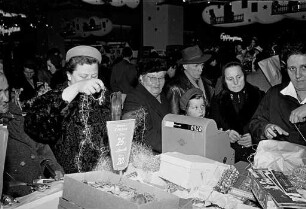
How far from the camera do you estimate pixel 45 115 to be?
5.89 ft

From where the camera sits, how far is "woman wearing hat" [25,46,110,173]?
1.80 meters

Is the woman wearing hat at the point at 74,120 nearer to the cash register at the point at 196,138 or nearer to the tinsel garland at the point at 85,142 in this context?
the tinsel garland at the point at 85,142

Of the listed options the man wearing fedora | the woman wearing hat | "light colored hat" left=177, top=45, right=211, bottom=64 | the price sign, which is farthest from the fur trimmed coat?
"light colored hat" left=177, top=45, right=211, bottom=64

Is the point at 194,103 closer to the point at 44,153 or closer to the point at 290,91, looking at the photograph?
the point at 290,91

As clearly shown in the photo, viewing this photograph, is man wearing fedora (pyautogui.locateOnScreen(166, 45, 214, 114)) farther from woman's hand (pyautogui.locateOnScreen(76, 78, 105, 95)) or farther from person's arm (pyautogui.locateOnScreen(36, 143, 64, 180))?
woman's hand (pyautogui.locateOnScreen(76, 78, 105, 95))

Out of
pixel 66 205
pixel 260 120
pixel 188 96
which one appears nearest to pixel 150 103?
pixel 188 96

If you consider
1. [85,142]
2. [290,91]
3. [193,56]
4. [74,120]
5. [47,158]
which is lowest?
[47,158]

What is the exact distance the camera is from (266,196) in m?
1.27

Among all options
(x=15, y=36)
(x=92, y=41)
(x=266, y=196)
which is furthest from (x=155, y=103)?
(x=15, y=36)

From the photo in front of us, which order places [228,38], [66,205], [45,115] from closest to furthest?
[66,205] → [45,115] → [228,38]

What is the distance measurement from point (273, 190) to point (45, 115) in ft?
3.66

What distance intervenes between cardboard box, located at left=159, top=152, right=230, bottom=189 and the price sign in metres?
0.30

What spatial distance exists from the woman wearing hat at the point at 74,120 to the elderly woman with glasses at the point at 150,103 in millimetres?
378

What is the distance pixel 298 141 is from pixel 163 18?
756 centimetres
